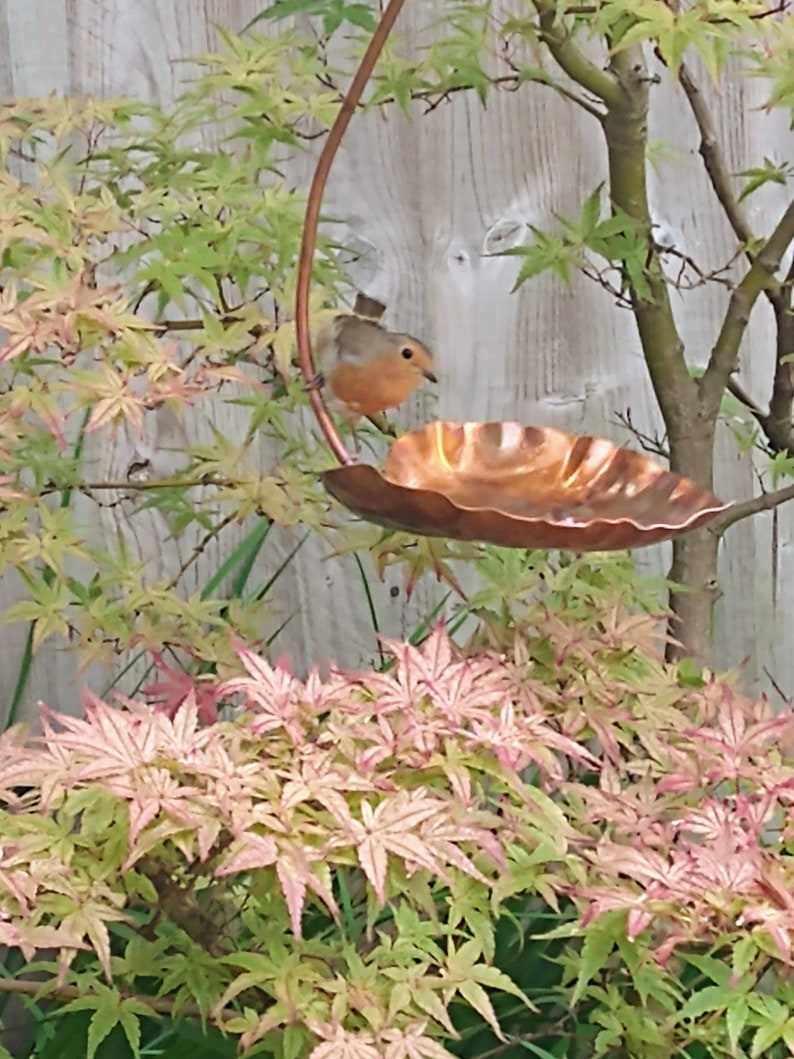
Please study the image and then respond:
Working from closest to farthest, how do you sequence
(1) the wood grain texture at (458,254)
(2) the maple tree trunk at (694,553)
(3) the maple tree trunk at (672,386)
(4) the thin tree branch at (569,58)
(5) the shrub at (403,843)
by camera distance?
(5) the shrub at (403,843), (4) the thin tree branch at (569,58), (3) the maple tree trunk at (672,386), (2) the maple tree trunk at (694,553), (1) the wood grain texture at (458,254)

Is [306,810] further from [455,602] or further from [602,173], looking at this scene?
[602,173]

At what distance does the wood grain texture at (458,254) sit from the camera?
1.48 meters

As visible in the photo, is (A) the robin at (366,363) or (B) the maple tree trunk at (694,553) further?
(B) the maple tree trunk at (694,553)

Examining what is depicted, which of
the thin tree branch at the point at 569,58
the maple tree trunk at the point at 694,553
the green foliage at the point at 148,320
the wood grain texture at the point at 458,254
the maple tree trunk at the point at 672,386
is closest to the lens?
the green foliage at the point at 148,320

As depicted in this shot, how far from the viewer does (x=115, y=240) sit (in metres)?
1.47

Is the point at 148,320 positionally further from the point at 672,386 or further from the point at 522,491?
the point at 672,386

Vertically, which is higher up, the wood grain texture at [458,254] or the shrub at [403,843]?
the wood grain texture at [458,254]

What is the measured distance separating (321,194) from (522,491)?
29 centimetres

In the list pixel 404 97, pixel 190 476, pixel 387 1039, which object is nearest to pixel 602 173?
pixel 404 97

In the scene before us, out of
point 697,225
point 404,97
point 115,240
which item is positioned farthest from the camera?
point 697,225

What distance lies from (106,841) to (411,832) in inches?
7.2

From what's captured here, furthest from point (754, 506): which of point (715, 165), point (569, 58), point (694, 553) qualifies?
point (569, 58)

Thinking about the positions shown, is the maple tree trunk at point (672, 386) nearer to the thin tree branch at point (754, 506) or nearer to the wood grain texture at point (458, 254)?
the thin tree branch at point (754, 506)

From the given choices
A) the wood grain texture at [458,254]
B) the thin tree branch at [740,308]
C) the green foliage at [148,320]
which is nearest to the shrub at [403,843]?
the green foliage at [148,320]
